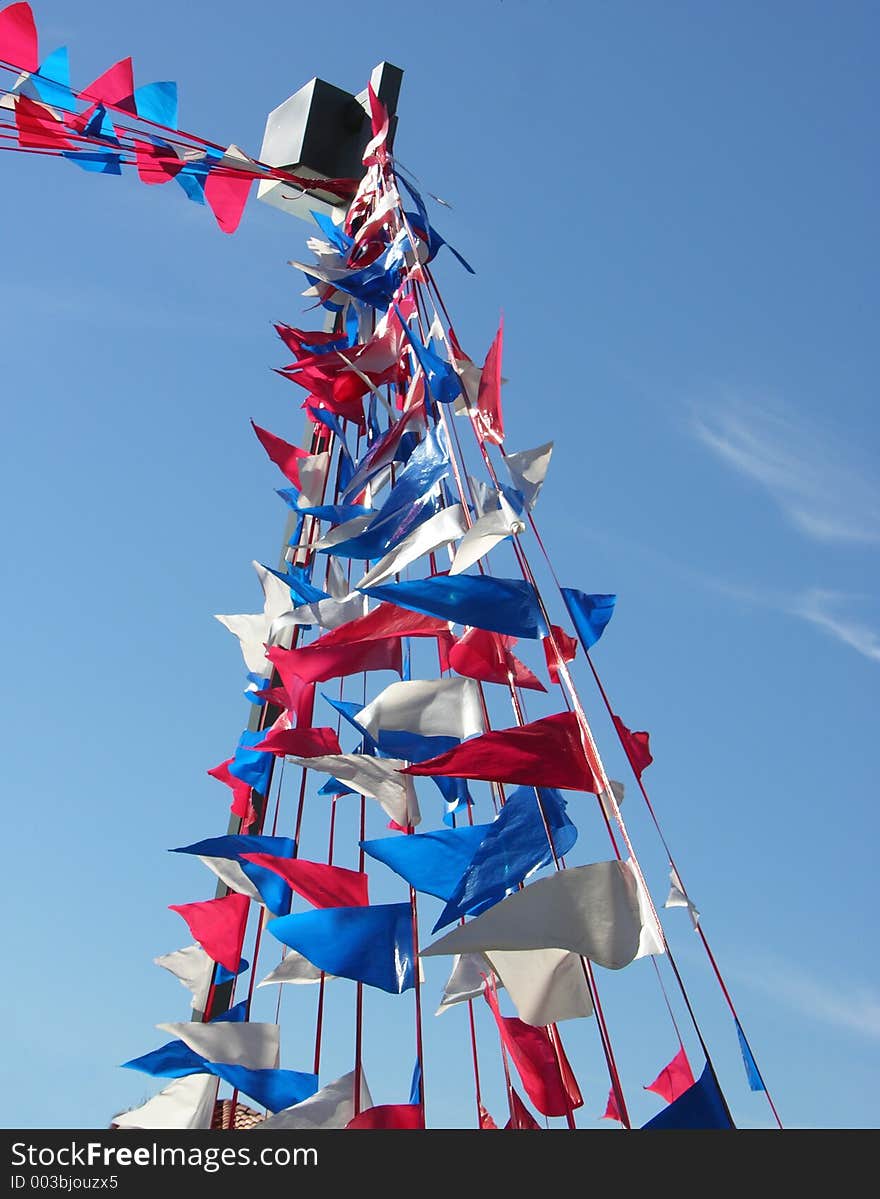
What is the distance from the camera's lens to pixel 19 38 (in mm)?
3059

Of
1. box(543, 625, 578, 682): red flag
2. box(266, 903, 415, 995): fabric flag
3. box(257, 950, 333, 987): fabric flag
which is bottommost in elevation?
box(266, 903, 415, 995): fabric flag

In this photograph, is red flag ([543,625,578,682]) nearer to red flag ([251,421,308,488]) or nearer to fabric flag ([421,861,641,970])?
fabric flag ([421,861,641,970])

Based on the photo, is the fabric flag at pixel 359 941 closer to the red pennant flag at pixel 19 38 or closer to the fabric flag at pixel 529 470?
the fabric flag at pixel 529 470

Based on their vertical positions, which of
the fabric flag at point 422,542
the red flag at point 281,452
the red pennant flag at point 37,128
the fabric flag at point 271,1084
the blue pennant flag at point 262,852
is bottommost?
the fabric flag at point 271,1084

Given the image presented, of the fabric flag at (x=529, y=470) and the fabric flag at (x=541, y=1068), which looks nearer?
the fabric flag at (x=541, y=1068)

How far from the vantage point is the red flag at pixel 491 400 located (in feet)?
6.31

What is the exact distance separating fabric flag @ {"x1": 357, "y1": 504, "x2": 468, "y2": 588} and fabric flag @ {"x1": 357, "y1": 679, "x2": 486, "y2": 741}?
0.68 feet

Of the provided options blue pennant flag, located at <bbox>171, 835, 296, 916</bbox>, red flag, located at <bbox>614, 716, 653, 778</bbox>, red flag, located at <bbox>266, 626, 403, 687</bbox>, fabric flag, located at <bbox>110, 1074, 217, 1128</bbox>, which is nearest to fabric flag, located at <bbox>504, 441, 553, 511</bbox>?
red flag, located at <bbox>614, 716, 653, 778</bbox>

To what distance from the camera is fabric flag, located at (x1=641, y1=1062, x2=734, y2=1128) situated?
1211 millimetres

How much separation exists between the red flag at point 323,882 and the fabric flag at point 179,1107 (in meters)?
0.43

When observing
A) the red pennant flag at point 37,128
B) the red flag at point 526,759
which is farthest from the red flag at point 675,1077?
the red pennant flag at point 37,128

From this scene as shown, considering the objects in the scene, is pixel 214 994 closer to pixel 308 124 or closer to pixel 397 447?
pixel 397 447

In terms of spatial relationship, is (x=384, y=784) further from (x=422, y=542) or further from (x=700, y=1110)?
(x=700, y=1110)

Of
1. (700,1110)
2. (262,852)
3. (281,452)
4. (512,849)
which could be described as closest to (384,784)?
(262,852)
